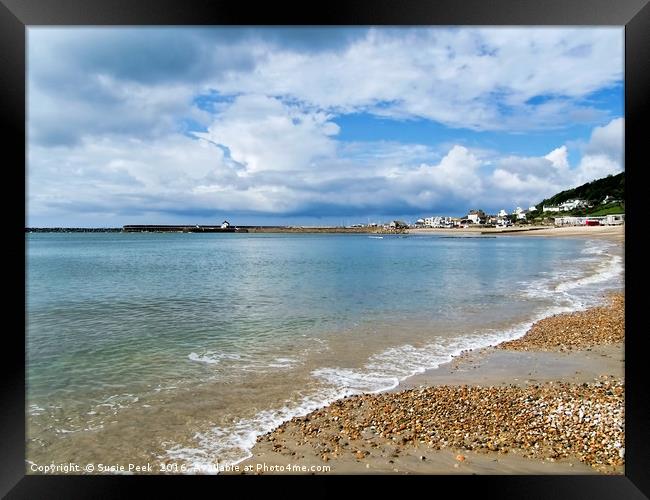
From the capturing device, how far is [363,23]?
2.47 metres

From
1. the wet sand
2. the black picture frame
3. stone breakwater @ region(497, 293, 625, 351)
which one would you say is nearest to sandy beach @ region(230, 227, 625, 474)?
the wet sand

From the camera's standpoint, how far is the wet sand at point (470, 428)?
267cm

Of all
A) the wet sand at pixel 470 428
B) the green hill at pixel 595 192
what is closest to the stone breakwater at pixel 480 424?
the wet sand at pixel 470 428

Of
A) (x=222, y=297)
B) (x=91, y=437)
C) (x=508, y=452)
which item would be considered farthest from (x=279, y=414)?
(x=222, y=297)

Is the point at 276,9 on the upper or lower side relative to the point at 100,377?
upper

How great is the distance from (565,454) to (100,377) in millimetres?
5239

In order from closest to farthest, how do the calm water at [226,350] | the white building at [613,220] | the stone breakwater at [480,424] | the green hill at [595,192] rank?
the stone breakwater at [480,424] < the calm water at [226,350] < the white building at [613,220] < the green hill at [595,192]

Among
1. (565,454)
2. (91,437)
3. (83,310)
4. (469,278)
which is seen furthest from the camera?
(469,278)

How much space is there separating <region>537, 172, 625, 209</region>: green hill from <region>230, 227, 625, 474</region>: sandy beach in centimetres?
6166

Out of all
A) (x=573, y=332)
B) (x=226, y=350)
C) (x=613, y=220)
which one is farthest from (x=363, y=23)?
(x=613, y=220)

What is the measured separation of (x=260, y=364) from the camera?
5410mm

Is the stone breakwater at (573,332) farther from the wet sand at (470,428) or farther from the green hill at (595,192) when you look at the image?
the green hill at (595,192)

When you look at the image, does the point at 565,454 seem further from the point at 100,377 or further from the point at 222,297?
the point at 222,297

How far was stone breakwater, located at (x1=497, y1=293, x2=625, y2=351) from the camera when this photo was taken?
5715 millimetres
